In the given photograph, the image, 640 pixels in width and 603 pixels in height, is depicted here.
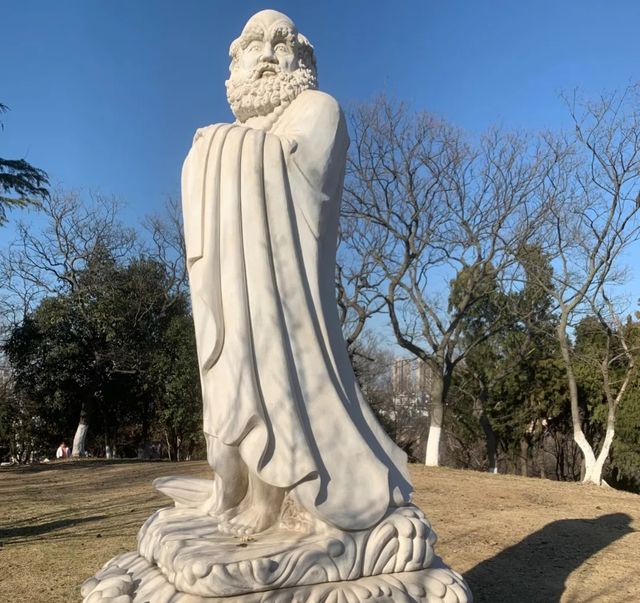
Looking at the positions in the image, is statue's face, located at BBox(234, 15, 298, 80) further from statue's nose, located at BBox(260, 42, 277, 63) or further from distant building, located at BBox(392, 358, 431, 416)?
distant building, located at BBox(392, 358, 431, 416)

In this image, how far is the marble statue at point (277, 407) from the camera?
2215 millimetres

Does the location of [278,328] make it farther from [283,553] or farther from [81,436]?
[81,436]

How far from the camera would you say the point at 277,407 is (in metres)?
2.36

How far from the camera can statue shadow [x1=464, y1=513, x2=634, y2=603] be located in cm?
441

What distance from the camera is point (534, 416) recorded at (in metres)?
18.4

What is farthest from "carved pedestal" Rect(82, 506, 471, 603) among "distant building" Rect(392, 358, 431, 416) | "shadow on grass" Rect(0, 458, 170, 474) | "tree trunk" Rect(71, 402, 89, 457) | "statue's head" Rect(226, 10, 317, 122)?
"distant building" Rect(392, 358, 431, 416)

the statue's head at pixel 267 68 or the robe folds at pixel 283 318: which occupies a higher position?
the statue's head at pixel 267 68

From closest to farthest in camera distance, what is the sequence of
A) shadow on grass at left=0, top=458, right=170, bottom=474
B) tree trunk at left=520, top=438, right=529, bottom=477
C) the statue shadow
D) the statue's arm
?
the statue's arm → the statue shadow → shadow on grass at left=0, top=458, right=170, bottom=474 → tree trunk at left=520, top=438, right=529, bottom=477

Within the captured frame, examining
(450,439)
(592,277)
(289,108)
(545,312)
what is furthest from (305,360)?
(450,439)

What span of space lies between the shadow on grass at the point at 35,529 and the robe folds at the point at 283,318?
17.3 ft

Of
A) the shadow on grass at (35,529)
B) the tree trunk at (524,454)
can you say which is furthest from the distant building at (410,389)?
the shadow on grass at (35,529)

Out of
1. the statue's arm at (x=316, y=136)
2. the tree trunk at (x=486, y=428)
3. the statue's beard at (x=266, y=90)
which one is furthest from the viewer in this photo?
the tree trunk at (x=486, y=428)

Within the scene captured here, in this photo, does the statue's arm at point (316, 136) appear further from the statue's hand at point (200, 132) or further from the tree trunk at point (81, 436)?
the tree trunk at point (81, 436)

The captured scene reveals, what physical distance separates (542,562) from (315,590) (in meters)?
3.96
